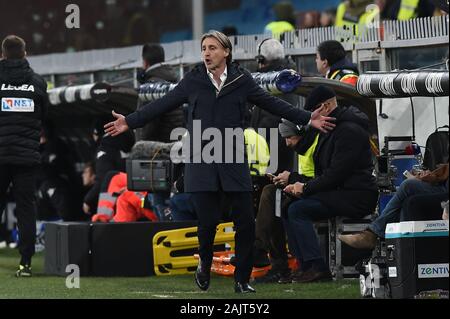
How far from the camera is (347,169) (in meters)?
11.2

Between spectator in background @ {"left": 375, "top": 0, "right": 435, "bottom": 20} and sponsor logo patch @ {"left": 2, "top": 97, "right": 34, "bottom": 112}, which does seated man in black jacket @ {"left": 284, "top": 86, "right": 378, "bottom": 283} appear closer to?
sponsor logo patch @ {"left": 2, "top": 97, "right": 34, "bottom": 112}

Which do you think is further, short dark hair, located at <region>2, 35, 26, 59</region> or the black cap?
short dark hair, located at <region>2, 35, 26, 59</region>

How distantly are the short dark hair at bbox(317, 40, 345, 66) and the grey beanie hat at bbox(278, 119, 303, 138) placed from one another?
1029mm

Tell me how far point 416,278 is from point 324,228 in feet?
7.82

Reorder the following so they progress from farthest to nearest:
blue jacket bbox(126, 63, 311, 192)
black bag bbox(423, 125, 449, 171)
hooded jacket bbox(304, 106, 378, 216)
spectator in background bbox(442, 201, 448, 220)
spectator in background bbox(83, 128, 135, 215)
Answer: spectator in background bbox(83, 128, 135, 215)
hooded jacket bbox(304, 106, 378, 216)
blue jacket bbox(126, 63, 311, 192)
black bag bbox(423, 125, 449, 171)
spectator in background bbox(442, 201, 448, 220)

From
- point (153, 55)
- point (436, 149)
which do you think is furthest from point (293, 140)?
point (153, 55)

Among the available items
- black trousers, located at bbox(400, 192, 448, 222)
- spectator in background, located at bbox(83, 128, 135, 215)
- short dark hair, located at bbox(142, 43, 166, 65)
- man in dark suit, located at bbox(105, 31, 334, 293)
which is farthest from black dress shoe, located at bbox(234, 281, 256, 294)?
spectator in background, located at bbox(83, 128, 135, 215)

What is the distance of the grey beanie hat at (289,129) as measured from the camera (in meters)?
11.5

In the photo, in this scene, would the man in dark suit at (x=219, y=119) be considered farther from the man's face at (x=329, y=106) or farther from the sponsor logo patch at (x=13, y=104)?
the sponsor logo patch at (x=13, y=104)

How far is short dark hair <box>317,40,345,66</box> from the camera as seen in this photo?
40.4ft

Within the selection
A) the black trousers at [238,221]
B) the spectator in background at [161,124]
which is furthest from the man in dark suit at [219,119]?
the spectator in background at [161,124]

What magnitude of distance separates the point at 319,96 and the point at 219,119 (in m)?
1.20

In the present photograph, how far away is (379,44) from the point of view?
12.6 metres
